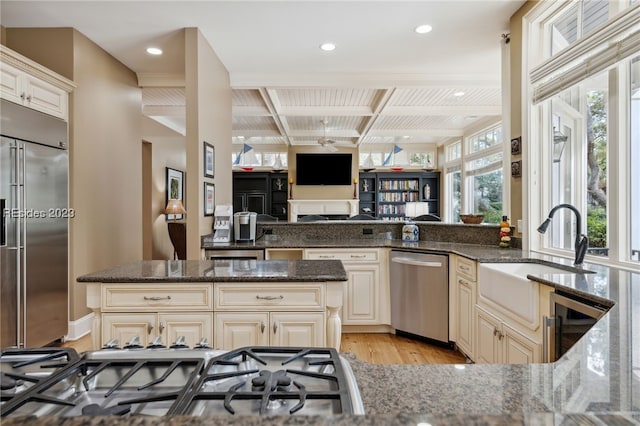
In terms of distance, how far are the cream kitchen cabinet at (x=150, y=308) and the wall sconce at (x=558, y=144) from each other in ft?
8.94

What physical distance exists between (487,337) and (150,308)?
85.3 inches

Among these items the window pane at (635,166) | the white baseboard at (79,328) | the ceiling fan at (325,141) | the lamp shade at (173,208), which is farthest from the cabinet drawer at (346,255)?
the lamp shade at (173,208)

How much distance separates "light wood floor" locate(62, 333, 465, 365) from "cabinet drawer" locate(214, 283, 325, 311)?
1.18 m

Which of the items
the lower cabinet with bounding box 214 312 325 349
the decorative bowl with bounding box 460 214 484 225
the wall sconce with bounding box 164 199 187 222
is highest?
the wall sconce with bounding box 164 199 187 222

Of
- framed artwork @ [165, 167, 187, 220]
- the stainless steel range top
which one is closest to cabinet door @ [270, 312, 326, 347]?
the stainless steel range top

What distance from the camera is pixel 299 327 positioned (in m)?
1.83

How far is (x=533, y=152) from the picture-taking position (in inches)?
111

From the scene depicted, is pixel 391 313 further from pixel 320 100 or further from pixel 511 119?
pixel 320 100

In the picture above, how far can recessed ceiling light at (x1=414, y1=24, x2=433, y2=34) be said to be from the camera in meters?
3.27

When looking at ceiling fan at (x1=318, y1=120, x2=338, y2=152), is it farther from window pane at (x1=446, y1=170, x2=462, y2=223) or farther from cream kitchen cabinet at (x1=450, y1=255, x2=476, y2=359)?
cream kitchen cabinet at (x1=450, y1=255, x2=476, y2=359)

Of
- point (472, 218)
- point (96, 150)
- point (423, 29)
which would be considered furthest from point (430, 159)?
point (96, 150)

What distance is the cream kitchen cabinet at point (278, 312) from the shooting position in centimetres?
182

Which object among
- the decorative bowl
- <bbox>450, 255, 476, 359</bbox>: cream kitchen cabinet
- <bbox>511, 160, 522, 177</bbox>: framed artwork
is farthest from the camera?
the decorative bowl

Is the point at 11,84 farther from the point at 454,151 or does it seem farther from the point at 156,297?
the point at 454,151
